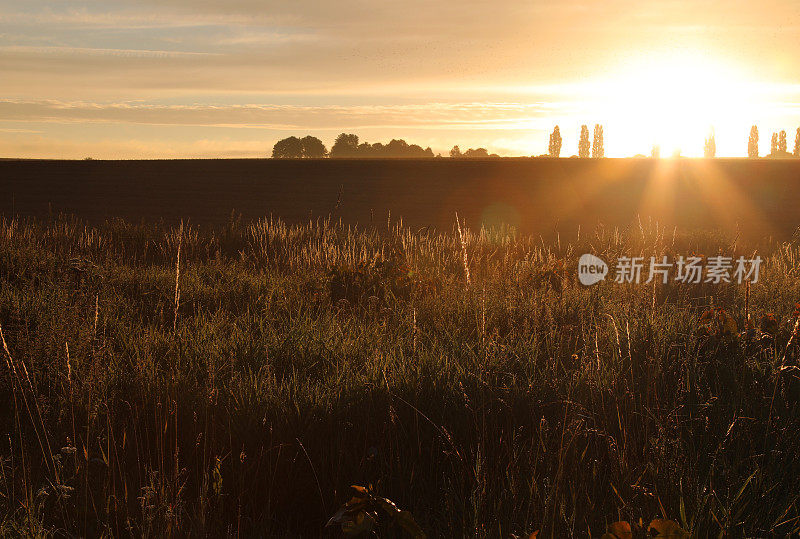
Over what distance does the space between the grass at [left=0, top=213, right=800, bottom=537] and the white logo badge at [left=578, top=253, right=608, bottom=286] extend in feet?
6.33

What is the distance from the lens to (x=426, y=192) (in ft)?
108

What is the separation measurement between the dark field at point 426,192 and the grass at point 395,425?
1520 cm

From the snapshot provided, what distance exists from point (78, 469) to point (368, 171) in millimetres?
38045

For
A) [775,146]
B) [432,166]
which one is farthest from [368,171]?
[775,146]

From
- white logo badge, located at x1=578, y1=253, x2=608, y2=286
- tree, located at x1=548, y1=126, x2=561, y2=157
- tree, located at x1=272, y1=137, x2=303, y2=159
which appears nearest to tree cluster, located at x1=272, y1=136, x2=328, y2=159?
tree, located at x1=272, y1=137, x2=303, y2=159

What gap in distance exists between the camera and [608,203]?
93.5 ft

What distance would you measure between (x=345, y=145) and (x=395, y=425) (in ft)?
322

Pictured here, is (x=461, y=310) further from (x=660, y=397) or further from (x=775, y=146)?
(x=775, y=146)

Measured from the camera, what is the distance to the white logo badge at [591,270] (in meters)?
7.31

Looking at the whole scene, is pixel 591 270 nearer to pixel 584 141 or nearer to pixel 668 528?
pixel 668 528

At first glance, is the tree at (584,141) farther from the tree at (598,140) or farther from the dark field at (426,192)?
the dark field at (426,192)

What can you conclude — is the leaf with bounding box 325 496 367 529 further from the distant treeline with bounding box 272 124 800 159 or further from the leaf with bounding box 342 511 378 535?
the distant treeline with bounding box 272 124 800 159

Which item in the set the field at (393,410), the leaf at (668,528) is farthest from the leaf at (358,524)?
the leaf at (668,528)

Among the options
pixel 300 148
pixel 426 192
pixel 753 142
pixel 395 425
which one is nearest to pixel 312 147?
pixel 300 148
